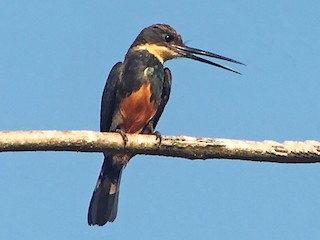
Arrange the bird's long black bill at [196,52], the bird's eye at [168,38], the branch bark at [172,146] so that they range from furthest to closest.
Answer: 1. the bird's eye at [168,38]
2. the bird's long black bill at [196,52]
3. the branch bark at [172,146]

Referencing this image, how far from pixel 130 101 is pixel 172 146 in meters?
2.76

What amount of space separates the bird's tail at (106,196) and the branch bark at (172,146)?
2695mm

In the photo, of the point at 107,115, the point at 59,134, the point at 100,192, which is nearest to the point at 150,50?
the point at 107,115

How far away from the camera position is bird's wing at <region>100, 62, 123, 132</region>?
838cm

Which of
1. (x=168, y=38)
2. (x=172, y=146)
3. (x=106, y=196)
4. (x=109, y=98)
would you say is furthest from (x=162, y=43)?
(x=172, y=146)

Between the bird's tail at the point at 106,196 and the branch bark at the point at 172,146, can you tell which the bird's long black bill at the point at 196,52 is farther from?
the branch bark at the point at 172,146

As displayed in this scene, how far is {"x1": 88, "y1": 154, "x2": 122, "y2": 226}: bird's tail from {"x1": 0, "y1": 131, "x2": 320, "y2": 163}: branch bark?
2.69 m

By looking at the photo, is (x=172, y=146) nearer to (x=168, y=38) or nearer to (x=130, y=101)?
(x=130, y=101)

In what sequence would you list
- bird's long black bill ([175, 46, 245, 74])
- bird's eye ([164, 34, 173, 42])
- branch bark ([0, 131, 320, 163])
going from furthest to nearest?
bird's eye ([164, 34, 173, 42])
bird's long black bill ([175, 46, 245, 74])
branch bark ([0, 131, 320, 163])

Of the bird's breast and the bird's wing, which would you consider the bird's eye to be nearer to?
the bird's wing

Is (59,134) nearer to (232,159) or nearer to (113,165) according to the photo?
(232,159)

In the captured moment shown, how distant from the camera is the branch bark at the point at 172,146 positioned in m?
5.03

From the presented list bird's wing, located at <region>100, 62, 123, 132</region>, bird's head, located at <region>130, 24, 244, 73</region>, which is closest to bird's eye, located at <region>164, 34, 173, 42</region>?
bird's head, located at <region>130, 24, 244, 73</region>

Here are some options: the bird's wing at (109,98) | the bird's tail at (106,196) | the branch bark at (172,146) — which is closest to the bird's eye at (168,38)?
the bird's wing at (109,98)
